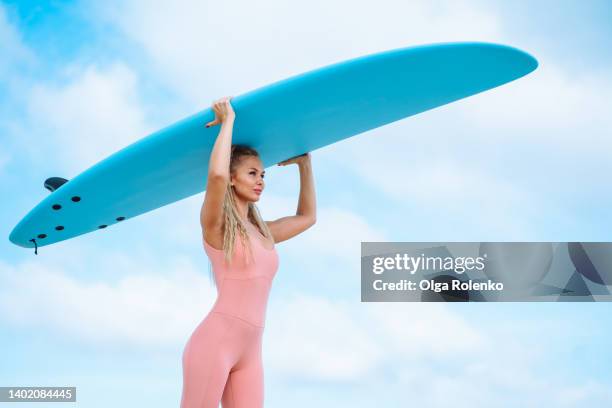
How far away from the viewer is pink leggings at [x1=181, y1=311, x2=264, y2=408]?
290 cm

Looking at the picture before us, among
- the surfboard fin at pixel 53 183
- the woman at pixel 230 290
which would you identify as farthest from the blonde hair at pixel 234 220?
the surfboard fin at pixel 53 183

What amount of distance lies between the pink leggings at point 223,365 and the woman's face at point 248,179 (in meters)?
0.55

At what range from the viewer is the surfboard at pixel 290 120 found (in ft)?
10.2

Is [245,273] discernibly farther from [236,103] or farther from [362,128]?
[362,128]

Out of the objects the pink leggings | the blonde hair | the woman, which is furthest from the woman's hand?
the pink leggings

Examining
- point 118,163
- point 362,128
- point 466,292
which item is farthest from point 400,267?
point 118,163

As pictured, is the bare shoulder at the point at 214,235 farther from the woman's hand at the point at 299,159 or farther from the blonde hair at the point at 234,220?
the woman's hand at the point at 299,159

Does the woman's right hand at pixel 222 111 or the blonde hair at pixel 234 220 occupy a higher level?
the woman's right hand at pixel 222 111

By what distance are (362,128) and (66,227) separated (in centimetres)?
179

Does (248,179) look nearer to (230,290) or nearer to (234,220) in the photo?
(234,220)

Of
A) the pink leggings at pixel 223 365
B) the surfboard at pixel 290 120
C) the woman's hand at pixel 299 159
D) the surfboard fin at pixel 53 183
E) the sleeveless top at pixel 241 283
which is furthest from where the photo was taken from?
the surfboard fin at pixel 53 183

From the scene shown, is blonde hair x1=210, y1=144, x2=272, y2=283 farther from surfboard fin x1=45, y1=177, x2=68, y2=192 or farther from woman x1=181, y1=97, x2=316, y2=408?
surfboard fin x1=45, y1=177, x2=68, y2=192

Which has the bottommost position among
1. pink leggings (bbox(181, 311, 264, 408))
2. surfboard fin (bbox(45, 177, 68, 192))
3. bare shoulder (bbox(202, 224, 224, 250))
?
pink leggings (bbox(181, 311, 264, 408))

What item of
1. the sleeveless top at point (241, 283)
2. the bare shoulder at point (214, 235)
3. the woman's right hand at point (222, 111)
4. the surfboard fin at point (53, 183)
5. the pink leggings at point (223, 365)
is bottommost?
the pink leggings at point (223, 365)
